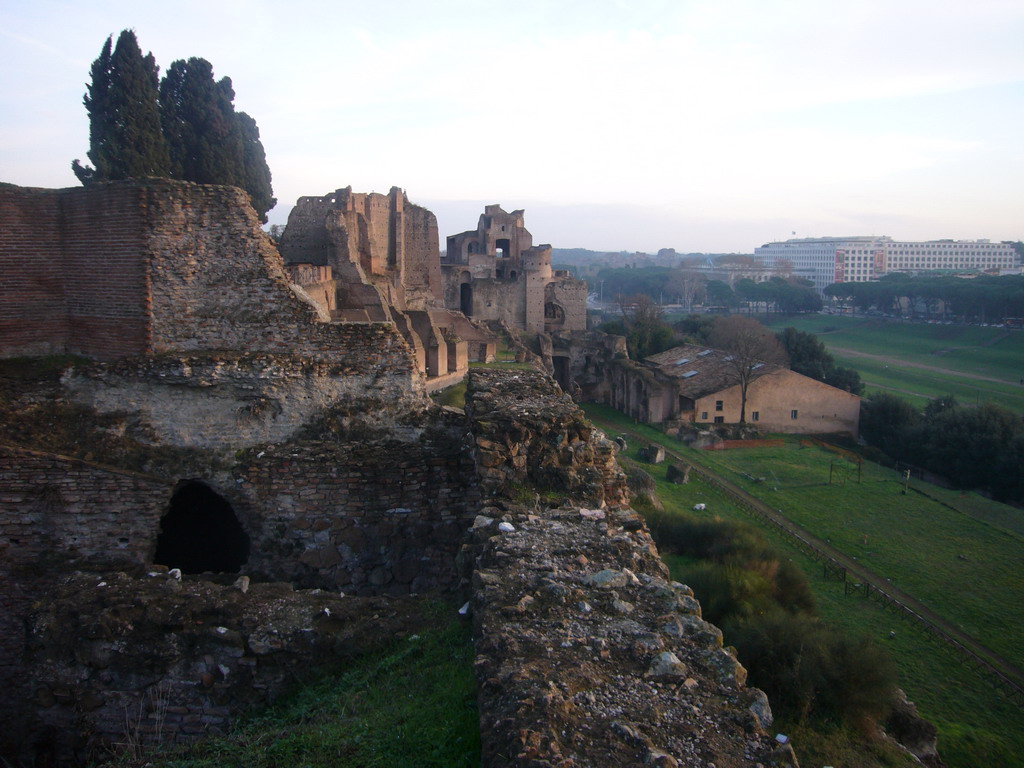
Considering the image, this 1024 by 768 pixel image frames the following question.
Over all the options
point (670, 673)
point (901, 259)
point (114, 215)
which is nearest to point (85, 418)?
point (114, 215)

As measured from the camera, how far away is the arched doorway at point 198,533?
9.00m

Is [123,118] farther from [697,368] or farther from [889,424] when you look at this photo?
[889,424]

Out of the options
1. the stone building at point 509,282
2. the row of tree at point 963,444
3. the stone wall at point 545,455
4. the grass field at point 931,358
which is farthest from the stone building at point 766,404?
the stone wall at point 545,455

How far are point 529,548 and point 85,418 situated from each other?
18.8 feet

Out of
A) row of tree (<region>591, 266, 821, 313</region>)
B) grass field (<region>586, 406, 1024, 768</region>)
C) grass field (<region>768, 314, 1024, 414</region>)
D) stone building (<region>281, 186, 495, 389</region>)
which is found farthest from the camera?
row of tree (<region>591, 266, 821, 313</region>)

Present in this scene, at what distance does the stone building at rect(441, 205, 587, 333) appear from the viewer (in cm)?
4706

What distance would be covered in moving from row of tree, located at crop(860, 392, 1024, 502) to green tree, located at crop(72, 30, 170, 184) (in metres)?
30.8

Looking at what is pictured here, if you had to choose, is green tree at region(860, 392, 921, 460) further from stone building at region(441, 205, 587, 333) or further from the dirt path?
stone building at region(441, 205, 587, 333)

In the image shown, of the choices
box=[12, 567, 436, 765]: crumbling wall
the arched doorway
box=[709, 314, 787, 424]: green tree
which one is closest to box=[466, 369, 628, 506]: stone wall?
box=[12, 567, 436, 765]: crumbling wall

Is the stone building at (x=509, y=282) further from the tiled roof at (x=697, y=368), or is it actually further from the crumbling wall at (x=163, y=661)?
the crumbling wall at (x=163, y=661)

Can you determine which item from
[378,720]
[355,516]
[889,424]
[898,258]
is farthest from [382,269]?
[898,258]

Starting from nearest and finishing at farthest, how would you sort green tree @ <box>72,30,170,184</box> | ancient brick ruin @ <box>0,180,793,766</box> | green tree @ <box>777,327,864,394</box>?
1. ancient brick ruin @ <box>0,180,793,766</box>
2. green tree @ <box>72,30,170,184</box>
3. green tree @ <box>777,327,864,394</box>

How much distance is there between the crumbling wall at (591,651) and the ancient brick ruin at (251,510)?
0.02 metres

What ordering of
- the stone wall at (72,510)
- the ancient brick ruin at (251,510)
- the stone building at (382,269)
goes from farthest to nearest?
the stone building at (382,269)
the stone wall at (72,510)
the ancient brick ruin at (251,510)
